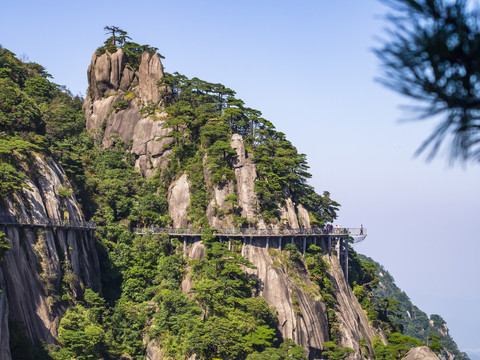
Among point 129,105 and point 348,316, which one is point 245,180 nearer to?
point 348,316

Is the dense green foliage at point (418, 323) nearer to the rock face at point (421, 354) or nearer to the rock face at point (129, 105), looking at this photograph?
the rock face at point (129, 105)

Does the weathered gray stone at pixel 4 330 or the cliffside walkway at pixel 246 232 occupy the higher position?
the cliffside walkway at pixel 246 232

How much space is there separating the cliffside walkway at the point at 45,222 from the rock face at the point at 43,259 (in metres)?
0.36

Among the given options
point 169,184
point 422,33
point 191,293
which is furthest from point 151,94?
point 422,33

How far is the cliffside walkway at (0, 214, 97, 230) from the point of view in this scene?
34.8 m

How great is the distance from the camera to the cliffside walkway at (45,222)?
114 ft

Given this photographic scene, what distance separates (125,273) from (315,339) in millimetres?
19712

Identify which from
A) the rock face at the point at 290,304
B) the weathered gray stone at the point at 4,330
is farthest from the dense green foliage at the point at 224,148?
the weathered gray stone at the point at 4,330

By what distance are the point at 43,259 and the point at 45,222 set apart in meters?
2.98

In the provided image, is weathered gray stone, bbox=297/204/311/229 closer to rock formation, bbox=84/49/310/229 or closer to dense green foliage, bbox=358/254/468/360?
rock formation, bbox=84/49/310/229

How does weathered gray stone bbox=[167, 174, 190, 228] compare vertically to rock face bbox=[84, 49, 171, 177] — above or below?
below

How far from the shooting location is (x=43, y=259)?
38.1m

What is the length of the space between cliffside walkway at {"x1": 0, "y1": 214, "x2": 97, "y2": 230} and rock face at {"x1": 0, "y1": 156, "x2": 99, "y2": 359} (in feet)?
1.19

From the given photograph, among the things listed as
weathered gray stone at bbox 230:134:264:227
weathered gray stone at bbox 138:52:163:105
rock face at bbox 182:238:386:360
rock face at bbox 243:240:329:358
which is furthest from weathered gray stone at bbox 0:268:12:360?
weathered gray stone at bbox 138:52:163:105
